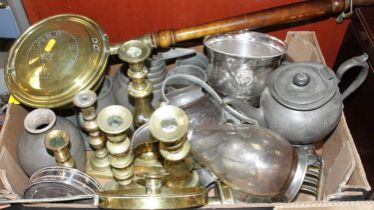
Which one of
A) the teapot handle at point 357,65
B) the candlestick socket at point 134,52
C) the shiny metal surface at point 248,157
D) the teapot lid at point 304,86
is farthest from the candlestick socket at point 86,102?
the teapot handle at point 357,65

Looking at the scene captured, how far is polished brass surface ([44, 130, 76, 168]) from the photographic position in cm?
81

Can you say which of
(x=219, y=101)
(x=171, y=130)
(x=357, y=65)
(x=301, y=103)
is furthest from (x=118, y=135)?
(x=357, y=65)

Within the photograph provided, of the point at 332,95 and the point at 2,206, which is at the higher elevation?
the point at 332,95

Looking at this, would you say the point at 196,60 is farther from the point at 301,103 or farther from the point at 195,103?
the point at 301,103

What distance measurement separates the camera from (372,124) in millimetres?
947

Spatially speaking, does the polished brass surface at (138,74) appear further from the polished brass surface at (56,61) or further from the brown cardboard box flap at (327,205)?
the brown cardboard box flap at (327,205)

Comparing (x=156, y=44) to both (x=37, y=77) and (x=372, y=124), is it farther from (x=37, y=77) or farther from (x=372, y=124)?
(x=372, y=124)

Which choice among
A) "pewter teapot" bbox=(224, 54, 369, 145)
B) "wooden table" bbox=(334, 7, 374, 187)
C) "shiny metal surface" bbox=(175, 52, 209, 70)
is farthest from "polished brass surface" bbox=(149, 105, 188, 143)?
"wooden table" bbox=(334, 7, 374, 187)

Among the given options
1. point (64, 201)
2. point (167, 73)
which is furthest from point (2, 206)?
point (167, 73)

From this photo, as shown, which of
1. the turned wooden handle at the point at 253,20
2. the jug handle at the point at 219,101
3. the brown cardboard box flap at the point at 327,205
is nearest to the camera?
the brown cardboard box flap at the point at 327,205

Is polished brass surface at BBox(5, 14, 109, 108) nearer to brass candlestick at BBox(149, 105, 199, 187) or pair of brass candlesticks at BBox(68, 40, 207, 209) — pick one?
pair of brass candlesticks at BBox(68, 40, 207, 209)

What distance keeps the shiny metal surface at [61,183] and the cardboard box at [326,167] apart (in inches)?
1.9

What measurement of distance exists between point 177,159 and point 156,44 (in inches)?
14.7

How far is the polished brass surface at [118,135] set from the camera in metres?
0.75
